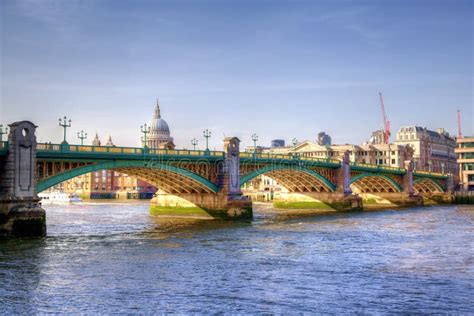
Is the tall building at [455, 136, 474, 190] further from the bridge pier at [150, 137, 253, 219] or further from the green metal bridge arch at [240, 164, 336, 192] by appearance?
the bridge pier at [150, 137, 253, 219]

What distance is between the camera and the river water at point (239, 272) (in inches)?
1108

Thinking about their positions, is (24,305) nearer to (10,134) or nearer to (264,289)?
(264,289)

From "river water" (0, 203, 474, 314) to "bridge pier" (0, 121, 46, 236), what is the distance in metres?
1.82

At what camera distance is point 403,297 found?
29250 millimetres

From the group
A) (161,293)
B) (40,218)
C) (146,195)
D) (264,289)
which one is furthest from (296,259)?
(146,195)

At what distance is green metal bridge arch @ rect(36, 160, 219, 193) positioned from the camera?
5665cm

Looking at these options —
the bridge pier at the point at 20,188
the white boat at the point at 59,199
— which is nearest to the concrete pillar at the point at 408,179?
the white boat at the point at 59,199

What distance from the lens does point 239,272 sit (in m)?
36.3

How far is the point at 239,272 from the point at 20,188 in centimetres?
2474

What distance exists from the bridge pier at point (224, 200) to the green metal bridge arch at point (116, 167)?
149 cm

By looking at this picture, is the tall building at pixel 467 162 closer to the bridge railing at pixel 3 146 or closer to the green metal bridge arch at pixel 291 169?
the green metal bridge arch at pixel 291 169

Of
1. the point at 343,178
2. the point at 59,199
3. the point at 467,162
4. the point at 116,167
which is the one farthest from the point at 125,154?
the point at 467,162

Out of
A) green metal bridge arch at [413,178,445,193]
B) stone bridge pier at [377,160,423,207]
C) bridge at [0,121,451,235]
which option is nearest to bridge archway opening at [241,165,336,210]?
bridge at [0,121,451,235]

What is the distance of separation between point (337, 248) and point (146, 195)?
151444 millimetres
